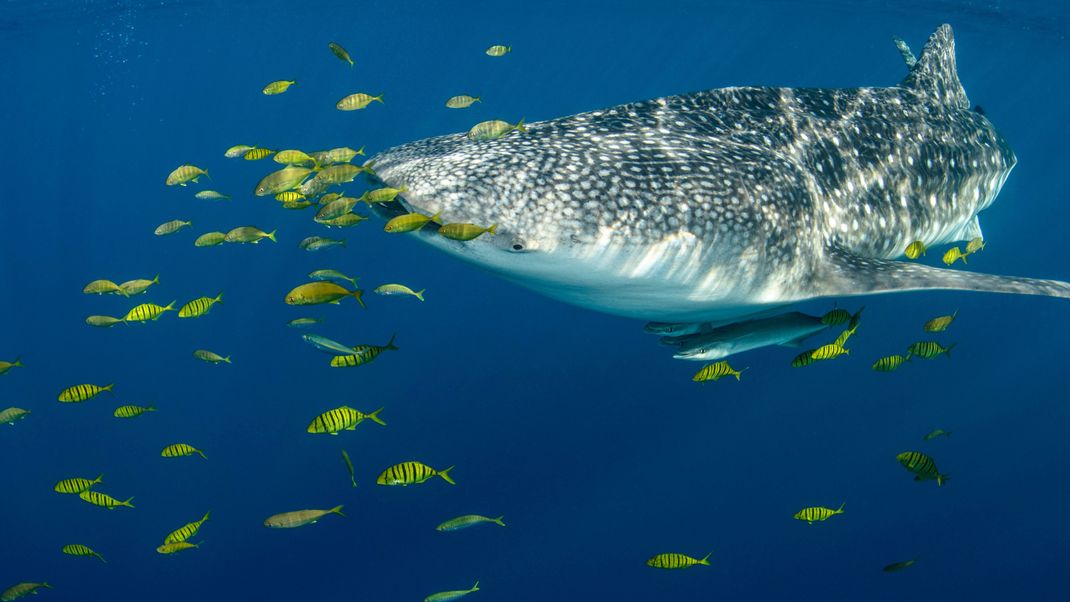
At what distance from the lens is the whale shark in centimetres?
368

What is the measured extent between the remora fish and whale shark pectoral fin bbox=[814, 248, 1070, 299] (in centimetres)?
38

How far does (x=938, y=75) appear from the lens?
7504 millimetres

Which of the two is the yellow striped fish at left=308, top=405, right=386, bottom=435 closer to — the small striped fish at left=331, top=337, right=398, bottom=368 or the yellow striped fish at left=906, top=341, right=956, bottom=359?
the small striped fish at left=331, top=337, right=398, bottom=368

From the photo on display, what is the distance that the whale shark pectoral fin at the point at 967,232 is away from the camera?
7.49m

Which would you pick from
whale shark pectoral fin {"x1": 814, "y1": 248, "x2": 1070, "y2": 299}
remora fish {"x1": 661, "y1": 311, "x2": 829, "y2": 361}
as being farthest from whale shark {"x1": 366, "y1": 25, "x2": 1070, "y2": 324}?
remora fish {"x1": 661, "y1": 311, "x2": 829, "y2": 361}

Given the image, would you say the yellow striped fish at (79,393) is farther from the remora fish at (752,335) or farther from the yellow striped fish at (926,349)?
the yellow striped fish at (926,349)

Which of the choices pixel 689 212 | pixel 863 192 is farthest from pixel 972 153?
pixel 689 212

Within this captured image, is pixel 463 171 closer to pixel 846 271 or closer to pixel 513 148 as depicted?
pixel 513 148

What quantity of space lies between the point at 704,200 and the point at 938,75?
5153 mm

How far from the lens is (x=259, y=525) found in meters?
17.6

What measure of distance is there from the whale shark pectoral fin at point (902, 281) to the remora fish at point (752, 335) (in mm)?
385

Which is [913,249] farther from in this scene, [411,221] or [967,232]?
[411,221]

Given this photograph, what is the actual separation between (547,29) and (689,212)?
5439 centimetres

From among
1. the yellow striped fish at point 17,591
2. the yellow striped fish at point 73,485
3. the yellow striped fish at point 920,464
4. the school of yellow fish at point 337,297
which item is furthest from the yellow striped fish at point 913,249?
the yellow striped fish at point 17,591
